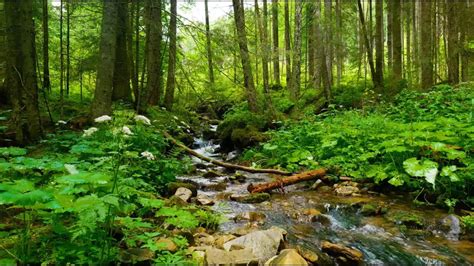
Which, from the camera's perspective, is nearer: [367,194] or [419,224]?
[419,224]

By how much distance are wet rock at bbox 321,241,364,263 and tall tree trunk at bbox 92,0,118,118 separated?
18.7 feet

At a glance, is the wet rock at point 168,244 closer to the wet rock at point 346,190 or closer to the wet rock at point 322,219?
the wet rock at point 322,219

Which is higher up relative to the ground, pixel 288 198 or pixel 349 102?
pixel 349 102

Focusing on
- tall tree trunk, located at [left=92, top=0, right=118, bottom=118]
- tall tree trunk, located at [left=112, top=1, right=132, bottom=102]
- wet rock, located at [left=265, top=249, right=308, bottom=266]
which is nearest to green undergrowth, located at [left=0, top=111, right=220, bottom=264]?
wet rock, located at [left=265, top=249, right=308, bottom=266]

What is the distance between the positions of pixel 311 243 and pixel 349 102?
1119 centimetres

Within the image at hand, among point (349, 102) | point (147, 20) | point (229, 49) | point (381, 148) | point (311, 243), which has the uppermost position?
point (147, 20)

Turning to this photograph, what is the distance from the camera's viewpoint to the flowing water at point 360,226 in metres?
3.83

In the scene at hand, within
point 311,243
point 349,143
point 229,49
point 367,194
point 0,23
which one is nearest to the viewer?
point 311,243

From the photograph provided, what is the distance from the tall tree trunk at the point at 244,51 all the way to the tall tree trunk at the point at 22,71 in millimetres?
5274

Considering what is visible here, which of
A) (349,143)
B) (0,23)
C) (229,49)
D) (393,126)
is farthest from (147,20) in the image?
(393,126)

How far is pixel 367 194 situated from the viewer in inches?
238

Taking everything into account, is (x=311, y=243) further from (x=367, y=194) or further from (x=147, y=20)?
(x=147, y=20)

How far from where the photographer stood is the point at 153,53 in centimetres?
1149

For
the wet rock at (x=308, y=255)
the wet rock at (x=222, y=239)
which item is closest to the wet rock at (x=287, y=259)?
the wet rock at (x=308, y=255)
